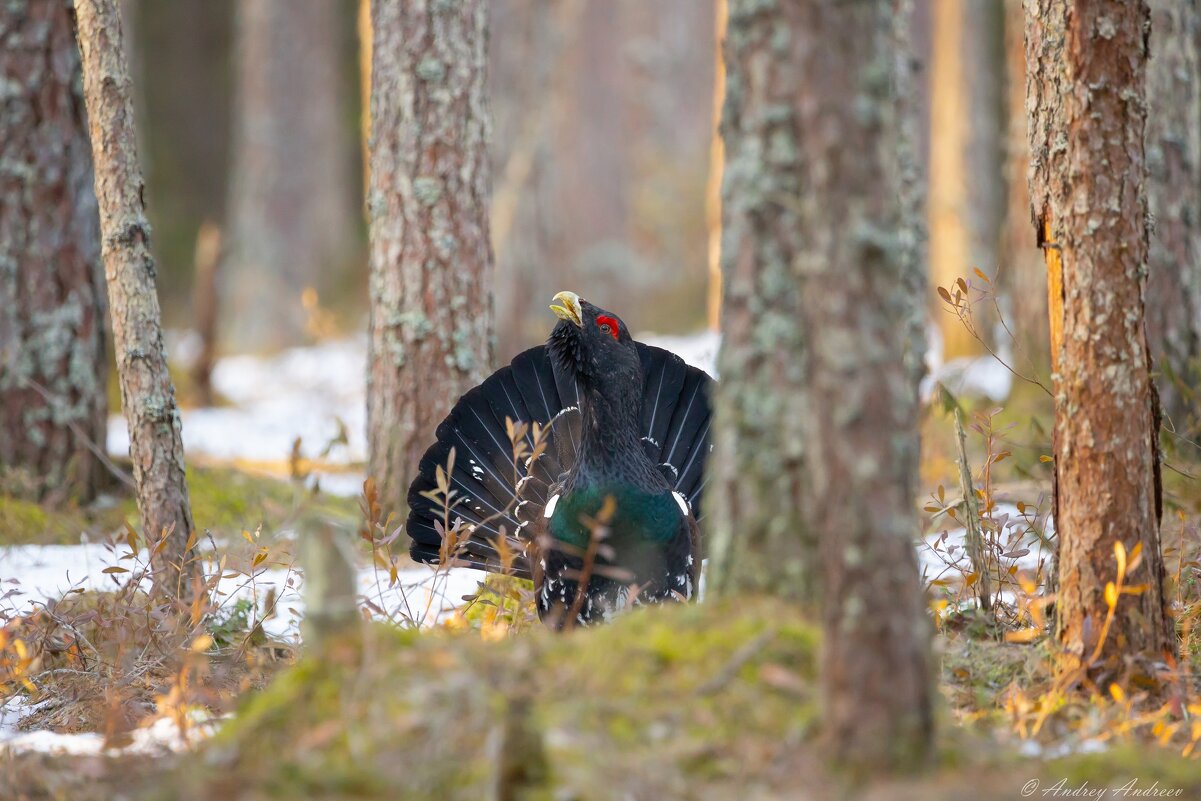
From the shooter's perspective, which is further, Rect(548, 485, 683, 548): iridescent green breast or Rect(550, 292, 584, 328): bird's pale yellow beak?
Rect(550, 292, 584, 328): bird's pale yellow beak

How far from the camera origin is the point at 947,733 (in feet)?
8.16

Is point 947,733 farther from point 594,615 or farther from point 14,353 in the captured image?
point 14,353

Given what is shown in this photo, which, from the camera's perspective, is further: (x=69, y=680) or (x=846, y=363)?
(x=69, y=680)

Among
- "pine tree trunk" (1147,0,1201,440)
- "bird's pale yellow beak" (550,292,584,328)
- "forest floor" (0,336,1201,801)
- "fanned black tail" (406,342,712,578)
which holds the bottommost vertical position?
"forest floor" (0,336,1201,801)

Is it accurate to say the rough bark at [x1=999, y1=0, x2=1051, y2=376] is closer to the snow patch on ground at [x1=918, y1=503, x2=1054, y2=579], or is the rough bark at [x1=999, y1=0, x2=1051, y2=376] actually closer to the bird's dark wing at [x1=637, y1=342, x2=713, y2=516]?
the snow patch on ground at [x1=918, y1=503, x2=1054, y2=579]

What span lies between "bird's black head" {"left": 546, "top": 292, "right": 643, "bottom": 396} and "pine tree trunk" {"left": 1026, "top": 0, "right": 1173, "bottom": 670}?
1645 mm

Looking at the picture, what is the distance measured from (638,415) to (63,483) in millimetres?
3050

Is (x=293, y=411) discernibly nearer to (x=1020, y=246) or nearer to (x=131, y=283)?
(x=1020, y=246)

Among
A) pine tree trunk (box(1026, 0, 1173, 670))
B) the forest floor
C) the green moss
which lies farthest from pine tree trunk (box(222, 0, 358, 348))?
pine tree trunk (box(1026, 0, 1173, 670))

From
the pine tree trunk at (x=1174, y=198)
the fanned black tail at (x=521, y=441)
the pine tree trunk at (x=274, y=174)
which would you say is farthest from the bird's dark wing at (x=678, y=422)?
the pine tree trunk at (x=274, y=174)

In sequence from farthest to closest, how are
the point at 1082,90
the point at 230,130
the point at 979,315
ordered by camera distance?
the point at 230,130 → the point at 979,315 → the point at 1082,90

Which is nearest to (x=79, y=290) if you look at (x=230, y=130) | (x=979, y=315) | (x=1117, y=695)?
(x=1117, y=695)

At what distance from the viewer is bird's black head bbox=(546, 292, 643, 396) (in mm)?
4227

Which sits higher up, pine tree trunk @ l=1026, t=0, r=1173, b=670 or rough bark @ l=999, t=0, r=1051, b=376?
rough bark @ l=999, t=0, r=1051, b=376
